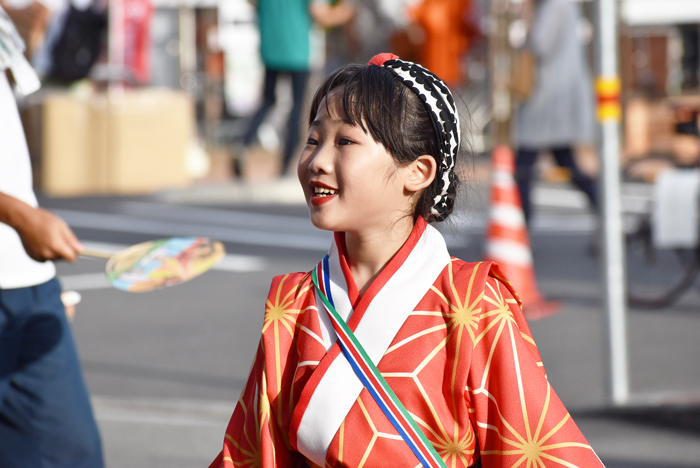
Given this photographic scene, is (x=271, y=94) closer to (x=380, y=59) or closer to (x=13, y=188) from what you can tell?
(x=13, y=188)

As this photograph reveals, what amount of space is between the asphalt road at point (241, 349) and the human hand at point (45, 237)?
2.74 feet

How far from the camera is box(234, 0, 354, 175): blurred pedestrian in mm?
11078

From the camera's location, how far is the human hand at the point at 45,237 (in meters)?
2.29

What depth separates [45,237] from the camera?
2305 millimetres

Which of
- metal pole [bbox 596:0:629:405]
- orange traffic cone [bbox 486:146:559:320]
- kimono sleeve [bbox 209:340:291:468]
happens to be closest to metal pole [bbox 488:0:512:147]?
orange traffic cone [bbox 486:146:559:320]

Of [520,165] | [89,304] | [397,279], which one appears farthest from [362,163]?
[520,165]

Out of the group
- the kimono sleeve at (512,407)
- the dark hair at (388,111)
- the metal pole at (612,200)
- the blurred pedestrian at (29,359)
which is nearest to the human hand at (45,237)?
the blurred pedestrian at (29,359)

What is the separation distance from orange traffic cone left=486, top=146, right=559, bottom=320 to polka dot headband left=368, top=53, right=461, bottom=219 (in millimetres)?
4556

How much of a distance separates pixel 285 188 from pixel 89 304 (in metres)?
5.73

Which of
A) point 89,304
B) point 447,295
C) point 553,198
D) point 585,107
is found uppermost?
point 447,295

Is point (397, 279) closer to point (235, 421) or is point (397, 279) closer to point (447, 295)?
point (447, 295)

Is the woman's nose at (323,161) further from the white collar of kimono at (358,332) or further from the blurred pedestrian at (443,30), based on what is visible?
the blurred pedestrian at (443,30)

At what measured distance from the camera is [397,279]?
181cm

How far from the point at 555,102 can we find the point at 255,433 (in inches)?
259
